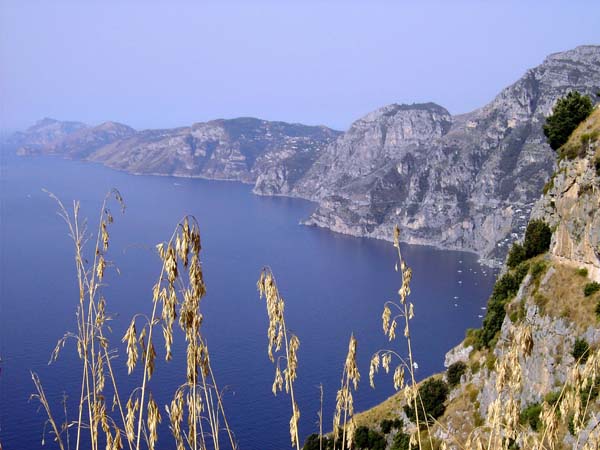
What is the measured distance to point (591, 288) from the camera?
1093 inches

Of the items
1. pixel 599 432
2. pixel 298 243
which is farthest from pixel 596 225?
pixel 298 243

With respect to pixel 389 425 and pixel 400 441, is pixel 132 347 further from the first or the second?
pixel 389 425

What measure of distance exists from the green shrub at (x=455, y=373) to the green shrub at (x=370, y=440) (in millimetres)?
5553

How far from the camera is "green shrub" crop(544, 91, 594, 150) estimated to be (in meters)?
34.8

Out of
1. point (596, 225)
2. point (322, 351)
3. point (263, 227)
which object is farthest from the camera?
point (263, 227)

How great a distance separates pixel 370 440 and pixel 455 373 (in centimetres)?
670

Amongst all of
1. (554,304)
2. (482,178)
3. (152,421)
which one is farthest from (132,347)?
(482,178)

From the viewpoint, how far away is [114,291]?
96125 mm

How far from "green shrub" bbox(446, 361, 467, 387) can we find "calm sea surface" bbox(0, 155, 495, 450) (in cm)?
1900

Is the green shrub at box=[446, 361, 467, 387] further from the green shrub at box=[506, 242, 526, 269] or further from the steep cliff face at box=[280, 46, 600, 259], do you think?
the steep cliff face at box=[280, 46, 600, 259]

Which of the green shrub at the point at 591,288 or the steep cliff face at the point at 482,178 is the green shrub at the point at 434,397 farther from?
the steep cliff face at the point at 482,178

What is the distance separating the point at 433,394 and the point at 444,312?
2433 inches

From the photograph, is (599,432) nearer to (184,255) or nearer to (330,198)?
(184,255)

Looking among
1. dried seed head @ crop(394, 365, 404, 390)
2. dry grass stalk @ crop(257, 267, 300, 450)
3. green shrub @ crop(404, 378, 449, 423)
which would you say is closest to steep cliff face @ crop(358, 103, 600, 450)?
green shrub @ crop(404, 378, 449, 423)
